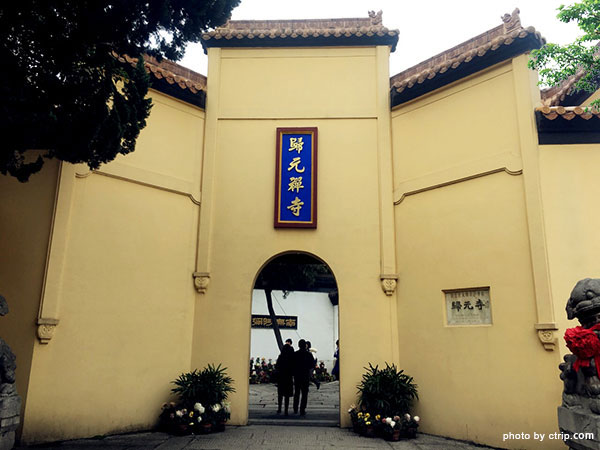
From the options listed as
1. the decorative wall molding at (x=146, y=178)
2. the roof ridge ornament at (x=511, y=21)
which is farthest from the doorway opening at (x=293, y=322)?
the roof ridge ornament at (x=511, y=21)

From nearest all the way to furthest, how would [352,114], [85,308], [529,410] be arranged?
[529,410]
[85,308]
[352,114]

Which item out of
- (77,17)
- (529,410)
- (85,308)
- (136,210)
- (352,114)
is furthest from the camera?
(352,114)

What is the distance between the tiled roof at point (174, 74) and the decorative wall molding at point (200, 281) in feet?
10.0

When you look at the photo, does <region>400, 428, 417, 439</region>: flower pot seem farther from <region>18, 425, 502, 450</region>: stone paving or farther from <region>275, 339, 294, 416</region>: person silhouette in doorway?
<region>275, 339, 294, 416</region>: person silhouette in doorway

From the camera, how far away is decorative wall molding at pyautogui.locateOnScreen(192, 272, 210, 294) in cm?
782

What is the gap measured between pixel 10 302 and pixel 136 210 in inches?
81.0

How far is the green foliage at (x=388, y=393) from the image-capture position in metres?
6.86

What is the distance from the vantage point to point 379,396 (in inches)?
275

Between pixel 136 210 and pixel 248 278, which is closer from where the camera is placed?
pixel 136 210

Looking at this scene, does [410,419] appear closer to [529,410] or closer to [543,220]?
[529,410]

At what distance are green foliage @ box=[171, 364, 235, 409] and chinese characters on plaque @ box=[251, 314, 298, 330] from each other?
383 inches

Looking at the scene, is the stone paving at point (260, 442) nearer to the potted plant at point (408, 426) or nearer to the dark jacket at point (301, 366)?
the potted plant at point (408, 426)

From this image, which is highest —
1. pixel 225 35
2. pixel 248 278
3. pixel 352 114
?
pixel 225 35

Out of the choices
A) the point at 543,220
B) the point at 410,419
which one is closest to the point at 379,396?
the point at 410,419
